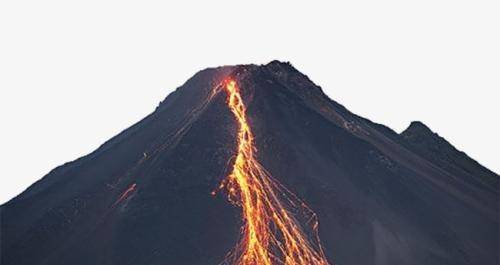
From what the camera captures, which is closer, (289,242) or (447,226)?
(289,242)

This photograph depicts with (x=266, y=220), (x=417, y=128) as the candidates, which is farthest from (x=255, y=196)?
(x=417, y=128)

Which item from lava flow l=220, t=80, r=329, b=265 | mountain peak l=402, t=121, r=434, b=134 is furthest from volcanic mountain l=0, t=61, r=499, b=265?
mountain peak l=402, t=121, r=434, b=134

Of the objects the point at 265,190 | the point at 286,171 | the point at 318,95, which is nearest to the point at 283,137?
the point at 286,171

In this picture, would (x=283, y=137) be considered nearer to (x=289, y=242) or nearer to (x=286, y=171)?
(x=286, y=171)

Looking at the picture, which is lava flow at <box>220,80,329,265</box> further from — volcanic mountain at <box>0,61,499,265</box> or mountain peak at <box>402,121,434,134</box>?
mountain peak at <box>402,121,434,134</box>

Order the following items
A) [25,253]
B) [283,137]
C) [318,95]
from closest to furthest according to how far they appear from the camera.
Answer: [25,253] < [283,137] < [318,95]

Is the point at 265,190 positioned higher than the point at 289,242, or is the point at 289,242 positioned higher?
the point at 265,190

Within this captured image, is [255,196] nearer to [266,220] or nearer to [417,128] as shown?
[266,220]
